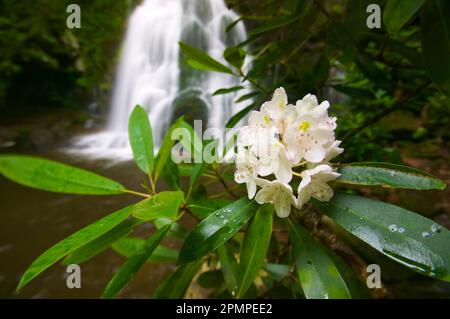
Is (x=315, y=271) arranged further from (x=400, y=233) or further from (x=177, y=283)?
(x=177, y=283)

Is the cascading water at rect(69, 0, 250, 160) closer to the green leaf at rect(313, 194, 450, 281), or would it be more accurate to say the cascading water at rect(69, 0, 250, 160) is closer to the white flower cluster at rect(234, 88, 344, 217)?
the white flower cluster at rect(234, 88, 344, 217)

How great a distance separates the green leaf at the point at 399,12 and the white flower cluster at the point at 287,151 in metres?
0.23

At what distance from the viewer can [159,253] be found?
1.01 metres

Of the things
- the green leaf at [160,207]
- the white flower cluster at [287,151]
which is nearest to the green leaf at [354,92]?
the white flower cluster at [287,151]

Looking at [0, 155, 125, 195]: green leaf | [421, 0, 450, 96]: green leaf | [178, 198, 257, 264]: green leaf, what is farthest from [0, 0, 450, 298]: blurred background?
[0, 155, 125, 195]: green leaf

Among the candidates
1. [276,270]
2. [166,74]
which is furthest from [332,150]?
[166,74]

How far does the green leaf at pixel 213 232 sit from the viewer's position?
1.59 feet

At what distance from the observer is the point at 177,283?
779 millimetres

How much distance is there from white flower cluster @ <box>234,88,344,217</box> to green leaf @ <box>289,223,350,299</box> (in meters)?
0.07

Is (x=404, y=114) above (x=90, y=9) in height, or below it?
below

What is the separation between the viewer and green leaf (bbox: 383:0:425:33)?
1.70 feet
